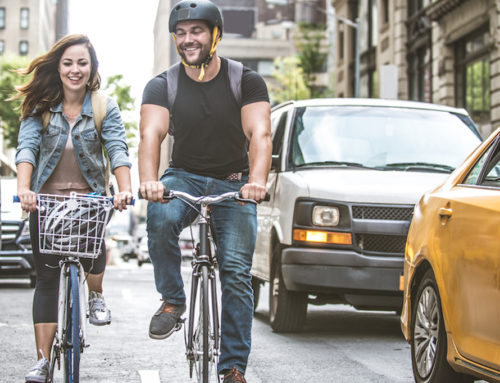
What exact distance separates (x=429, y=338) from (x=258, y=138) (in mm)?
1586

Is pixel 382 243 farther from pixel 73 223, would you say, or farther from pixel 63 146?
pixel 73 223

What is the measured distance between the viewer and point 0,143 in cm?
8019

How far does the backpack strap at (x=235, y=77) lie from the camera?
5.23 m

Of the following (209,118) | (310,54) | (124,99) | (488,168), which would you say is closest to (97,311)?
(209,118)

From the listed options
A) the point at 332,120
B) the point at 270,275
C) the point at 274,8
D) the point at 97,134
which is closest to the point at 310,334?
the point at 270,275

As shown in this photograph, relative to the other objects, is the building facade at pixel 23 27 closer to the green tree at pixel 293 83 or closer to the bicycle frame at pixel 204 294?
the green tree at pixel 293 83

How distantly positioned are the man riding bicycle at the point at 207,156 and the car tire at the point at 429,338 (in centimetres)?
110

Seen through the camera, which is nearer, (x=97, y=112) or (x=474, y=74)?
(x=97, y=112)

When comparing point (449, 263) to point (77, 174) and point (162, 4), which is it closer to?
point (77, 174)

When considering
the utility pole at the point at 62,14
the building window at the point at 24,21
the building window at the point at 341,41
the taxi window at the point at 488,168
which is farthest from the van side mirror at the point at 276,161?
the building window at the point at 24,21

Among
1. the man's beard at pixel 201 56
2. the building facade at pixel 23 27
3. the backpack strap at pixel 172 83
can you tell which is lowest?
the backpack strap at pixel 172 83

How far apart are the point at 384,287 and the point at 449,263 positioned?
9.18 feet

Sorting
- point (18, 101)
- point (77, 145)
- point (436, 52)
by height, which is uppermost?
point (436, 52)

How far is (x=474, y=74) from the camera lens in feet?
87.9
